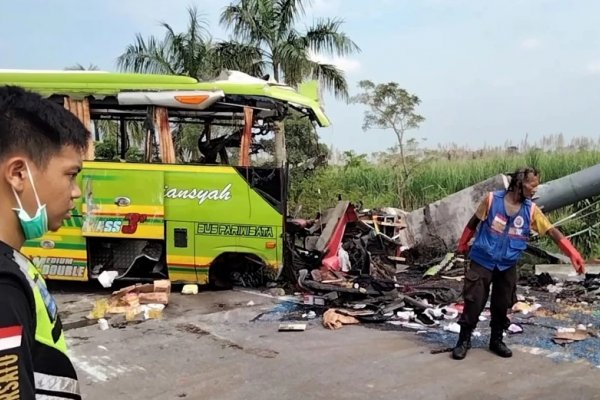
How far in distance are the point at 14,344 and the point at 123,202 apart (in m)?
7.17

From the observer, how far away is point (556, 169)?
600 inches

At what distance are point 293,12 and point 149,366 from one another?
525 inches

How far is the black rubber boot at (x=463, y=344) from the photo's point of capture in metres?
5.66

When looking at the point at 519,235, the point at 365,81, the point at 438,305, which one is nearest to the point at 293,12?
the point at 365,81

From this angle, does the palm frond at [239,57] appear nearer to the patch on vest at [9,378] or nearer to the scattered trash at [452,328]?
the scattered trash at [452,328]

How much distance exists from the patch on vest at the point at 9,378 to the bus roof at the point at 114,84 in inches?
278

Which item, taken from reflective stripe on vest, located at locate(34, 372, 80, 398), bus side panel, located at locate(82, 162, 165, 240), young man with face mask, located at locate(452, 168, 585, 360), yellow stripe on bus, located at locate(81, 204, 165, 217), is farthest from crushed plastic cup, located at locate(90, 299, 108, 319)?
reflective stripe on vest, located at locate(34, 372, 80, 398)

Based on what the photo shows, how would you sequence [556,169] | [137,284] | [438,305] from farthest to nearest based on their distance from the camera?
1. [556,169]
2. [137,284]
3. [438,305]

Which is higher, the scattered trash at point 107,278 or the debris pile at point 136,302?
the scattered trash at point 107,278

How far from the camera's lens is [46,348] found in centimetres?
125

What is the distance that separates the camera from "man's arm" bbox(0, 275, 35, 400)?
1061mm

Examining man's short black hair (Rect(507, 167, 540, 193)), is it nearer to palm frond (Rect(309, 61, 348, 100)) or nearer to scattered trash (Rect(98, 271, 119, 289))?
scattered trash (Rect(98, 271, 119, 289))

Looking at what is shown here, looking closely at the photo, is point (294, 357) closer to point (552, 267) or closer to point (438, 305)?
point (438, 305)

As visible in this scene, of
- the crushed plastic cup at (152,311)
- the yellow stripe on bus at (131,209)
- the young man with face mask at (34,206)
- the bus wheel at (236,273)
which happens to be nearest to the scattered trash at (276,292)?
the bus wheel at (236,273)
